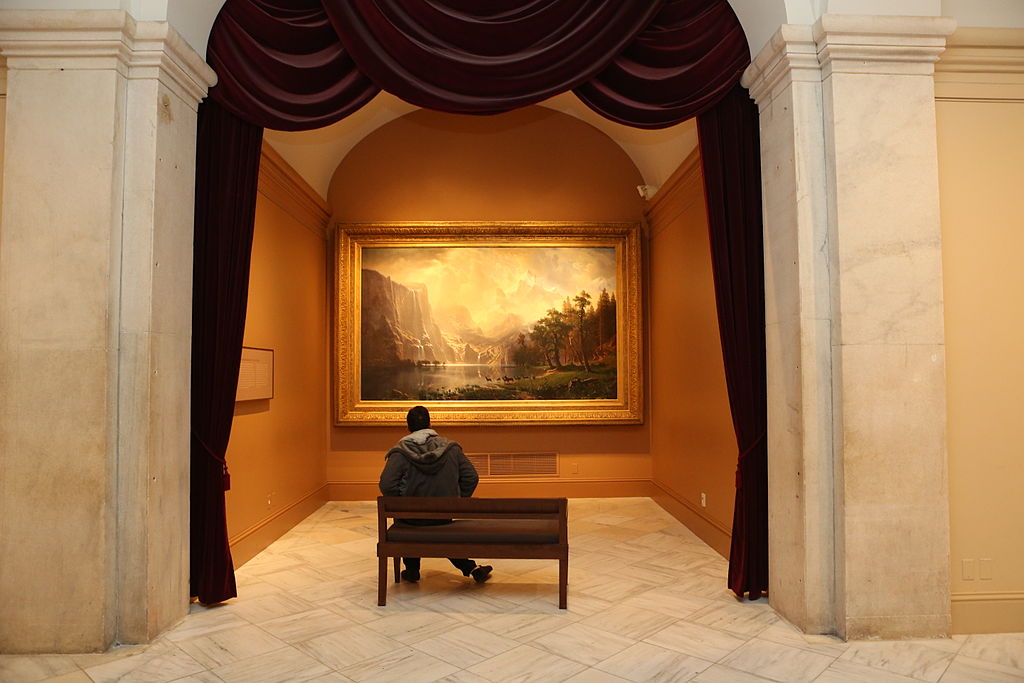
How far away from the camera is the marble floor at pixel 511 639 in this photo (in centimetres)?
366

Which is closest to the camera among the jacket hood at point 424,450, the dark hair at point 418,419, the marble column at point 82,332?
the marble column at point 82,332

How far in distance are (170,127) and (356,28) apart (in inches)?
54.4

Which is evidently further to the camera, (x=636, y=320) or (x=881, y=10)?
(x=636, y=320)

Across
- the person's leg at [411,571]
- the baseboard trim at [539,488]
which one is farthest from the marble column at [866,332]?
the baseboard trim at [539,488]

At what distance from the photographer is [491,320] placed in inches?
340

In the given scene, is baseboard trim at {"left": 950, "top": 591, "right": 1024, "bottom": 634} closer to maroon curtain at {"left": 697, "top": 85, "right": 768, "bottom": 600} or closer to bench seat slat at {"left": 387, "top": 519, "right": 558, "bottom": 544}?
maroon curtain at {"left": 697, "top": 85, "right": 768, "bottom": 600}

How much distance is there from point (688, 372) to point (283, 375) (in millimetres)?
4307

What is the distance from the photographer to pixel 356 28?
451 centimetres

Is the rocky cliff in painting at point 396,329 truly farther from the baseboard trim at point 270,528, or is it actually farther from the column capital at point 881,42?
the column capital at point 881,42

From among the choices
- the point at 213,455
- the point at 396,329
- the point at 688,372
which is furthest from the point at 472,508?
the point at 396,329

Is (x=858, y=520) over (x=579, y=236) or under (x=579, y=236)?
under

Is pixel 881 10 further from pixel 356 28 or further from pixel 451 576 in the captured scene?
pixel 451 576

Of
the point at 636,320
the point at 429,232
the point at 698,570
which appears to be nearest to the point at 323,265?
the point at 429,232

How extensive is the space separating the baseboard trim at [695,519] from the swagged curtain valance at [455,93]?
4.23 feet
